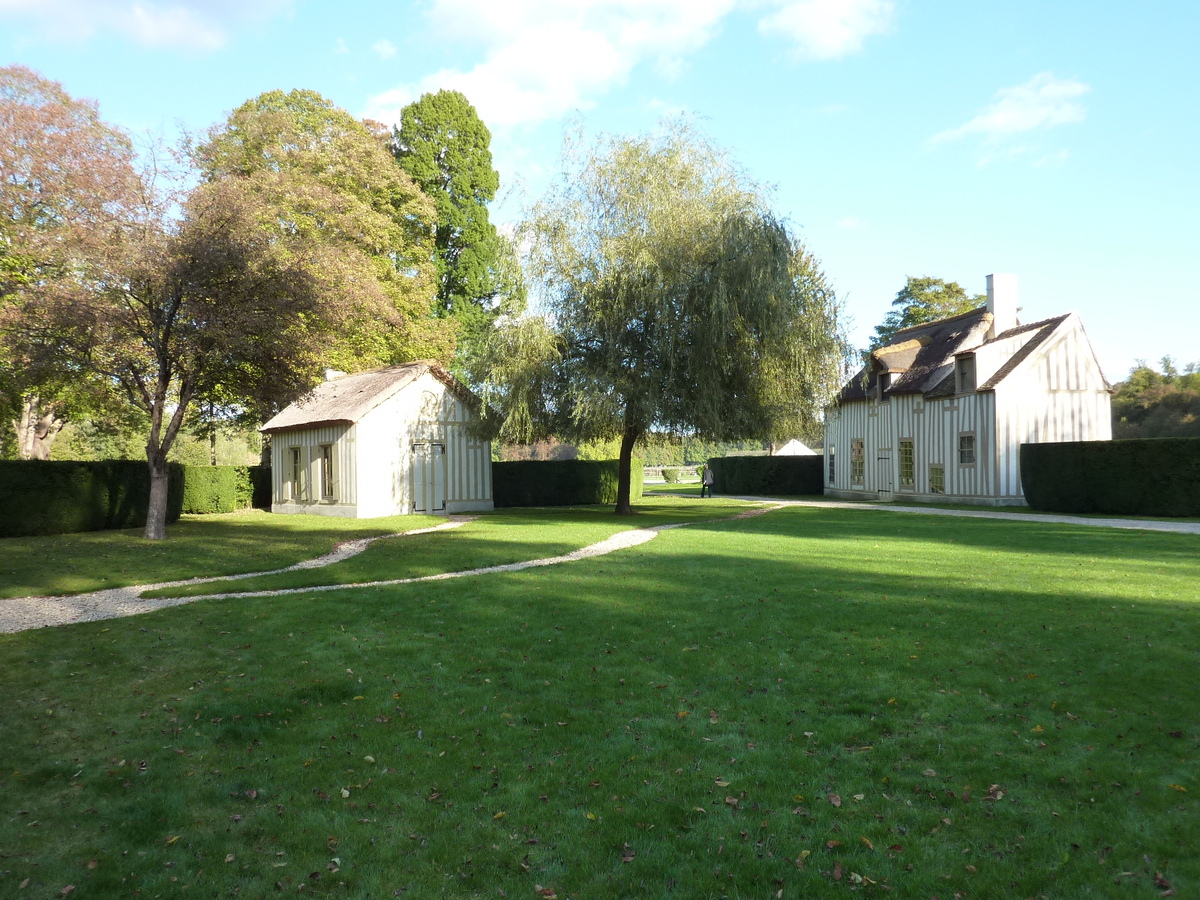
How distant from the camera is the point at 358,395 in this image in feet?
77.9

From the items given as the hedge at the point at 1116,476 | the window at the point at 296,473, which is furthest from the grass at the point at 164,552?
the hedge at the point at 1116,476

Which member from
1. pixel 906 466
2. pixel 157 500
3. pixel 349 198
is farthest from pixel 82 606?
pixel 906 466

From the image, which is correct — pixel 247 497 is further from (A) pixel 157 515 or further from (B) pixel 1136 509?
(B) pixel 1136 509

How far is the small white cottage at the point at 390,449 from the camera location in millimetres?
22609

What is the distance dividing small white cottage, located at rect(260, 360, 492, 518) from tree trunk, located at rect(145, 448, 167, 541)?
598cm

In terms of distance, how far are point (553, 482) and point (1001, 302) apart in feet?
54.5

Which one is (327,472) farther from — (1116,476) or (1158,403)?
(1158,403)

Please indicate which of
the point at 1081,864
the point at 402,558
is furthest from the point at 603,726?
the point at 402,558

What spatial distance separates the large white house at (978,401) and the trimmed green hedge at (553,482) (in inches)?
382

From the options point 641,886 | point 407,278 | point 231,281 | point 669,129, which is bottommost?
point 641,886

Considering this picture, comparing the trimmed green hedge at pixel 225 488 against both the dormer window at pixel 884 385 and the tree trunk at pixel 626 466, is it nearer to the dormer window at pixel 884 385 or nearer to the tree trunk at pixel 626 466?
the tree trunk at pixel 626 466

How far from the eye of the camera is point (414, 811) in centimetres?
393

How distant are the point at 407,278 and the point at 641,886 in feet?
87.6

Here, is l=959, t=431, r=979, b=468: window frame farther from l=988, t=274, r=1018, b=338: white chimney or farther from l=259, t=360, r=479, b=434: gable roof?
l=259, t=360, r=479, b=434: gable roof
